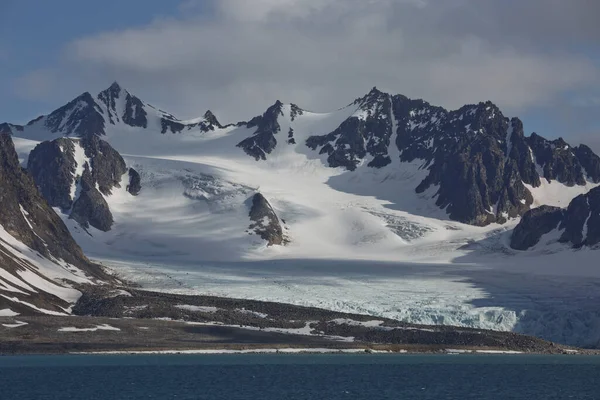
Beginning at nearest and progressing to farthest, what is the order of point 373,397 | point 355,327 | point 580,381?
point 373,397, point 580,381, point 355,327

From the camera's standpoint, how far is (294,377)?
415 feet

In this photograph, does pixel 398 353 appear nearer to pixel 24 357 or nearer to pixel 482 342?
pixel 482 342

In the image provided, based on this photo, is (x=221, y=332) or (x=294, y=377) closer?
(x=294, y=377)

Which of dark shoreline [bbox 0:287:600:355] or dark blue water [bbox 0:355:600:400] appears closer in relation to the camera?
dark blue water [bbox 0:355:600:400]

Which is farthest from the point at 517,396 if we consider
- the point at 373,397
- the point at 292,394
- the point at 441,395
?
the point at 292,394

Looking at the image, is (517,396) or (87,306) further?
(87,306)

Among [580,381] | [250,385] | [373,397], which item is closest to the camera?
[373,397]

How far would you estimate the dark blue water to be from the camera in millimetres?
109875

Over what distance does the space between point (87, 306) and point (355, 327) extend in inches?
1730

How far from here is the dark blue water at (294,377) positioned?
10988 cm

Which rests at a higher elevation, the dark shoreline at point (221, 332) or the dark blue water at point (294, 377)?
the dark shoreline at point (221, 332)

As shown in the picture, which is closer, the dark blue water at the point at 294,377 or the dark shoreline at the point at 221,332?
the dark blue water at the point at 294,377

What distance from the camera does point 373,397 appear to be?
10762 centimetres

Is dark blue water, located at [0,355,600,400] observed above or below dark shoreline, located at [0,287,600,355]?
below
